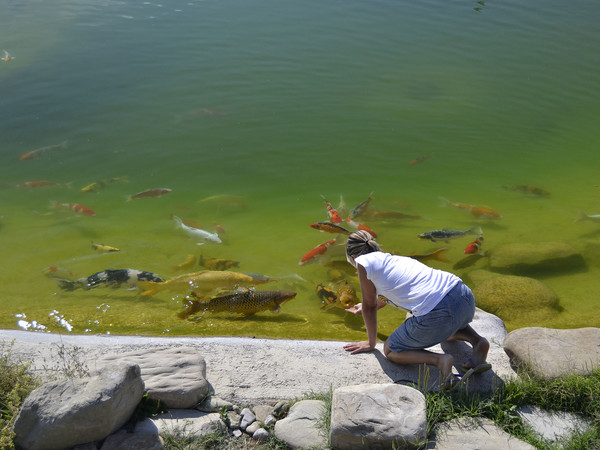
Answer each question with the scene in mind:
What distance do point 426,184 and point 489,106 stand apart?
3.97 m

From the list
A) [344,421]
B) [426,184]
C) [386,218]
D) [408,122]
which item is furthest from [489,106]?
[344,421]

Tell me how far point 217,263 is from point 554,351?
4.49 metres

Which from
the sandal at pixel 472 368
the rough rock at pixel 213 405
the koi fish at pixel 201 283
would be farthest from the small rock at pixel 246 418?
the koi fish at pixel 201 283

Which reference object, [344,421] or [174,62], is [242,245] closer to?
[344,421]

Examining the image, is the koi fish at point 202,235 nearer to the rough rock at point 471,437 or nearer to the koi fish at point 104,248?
the koi fish at point 104,248

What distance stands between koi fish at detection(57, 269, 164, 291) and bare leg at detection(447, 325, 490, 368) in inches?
153

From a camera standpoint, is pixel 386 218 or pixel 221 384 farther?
pixel 386 218

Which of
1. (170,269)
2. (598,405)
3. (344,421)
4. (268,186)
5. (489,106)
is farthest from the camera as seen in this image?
(489,106)

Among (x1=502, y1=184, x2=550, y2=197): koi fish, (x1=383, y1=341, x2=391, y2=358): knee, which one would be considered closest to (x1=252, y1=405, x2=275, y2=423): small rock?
(x1=383, y1=341, x2=391, y2=358): knee

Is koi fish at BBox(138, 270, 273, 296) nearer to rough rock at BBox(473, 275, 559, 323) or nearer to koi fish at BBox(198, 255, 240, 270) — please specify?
koi fish at BBox(198, 255, 240, 270)

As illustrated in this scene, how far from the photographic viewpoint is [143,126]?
12.2 meters

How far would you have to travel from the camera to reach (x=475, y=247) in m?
8.03

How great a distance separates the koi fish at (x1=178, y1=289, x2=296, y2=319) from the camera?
6.18 meters

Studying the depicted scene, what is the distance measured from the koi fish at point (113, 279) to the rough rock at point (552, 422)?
180 inches
